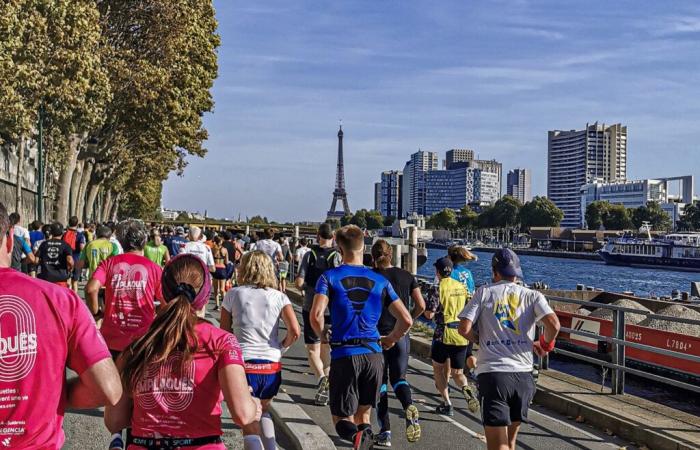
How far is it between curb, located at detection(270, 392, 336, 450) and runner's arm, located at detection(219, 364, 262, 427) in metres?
3.66

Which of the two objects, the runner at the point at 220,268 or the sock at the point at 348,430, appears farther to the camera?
the runner at the point at 220,268

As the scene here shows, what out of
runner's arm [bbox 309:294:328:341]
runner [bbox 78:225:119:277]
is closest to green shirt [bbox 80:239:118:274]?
runner [bbox 78:225:119:277]

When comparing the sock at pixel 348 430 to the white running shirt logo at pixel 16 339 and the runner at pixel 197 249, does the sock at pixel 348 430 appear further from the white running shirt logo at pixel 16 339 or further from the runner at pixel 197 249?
the runner at pixel 197 249

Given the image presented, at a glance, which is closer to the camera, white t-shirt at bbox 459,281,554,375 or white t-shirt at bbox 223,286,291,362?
white t-shirt at bbox 459,281,554,375

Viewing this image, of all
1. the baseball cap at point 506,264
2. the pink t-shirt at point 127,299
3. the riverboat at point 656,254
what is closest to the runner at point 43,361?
the baseball cap at point 506,264

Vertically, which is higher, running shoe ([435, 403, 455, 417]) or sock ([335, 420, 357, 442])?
sock ([335, 420, 357, 442])

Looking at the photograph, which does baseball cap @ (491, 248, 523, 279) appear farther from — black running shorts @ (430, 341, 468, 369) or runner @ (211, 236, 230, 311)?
runner @ (211, 236, 230, 311)

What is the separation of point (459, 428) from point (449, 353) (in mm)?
850

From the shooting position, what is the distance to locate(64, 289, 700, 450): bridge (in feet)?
24.5

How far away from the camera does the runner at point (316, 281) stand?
30.8 feet

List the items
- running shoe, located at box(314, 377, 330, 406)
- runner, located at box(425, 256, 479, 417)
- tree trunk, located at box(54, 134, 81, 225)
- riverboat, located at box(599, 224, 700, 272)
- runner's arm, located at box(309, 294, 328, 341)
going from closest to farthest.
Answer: runner's arm, located at box(309, 294, 328, 341)
runner, located at box(425, 256, 479, 417)
running shoe, located at box(314, 377, 330, 406)
tree trunk, located at box(54, 134, 81, 225)
riverboat, located at box(599, 224, 700, 272)

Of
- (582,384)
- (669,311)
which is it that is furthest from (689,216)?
(582,384)

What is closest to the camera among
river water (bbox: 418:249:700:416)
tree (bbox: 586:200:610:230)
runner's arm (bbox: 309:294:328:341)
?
runner's arm (bbox: 309:294:328:341)

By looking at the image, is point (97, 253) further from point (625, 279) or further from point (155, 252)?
point (625, 279)
